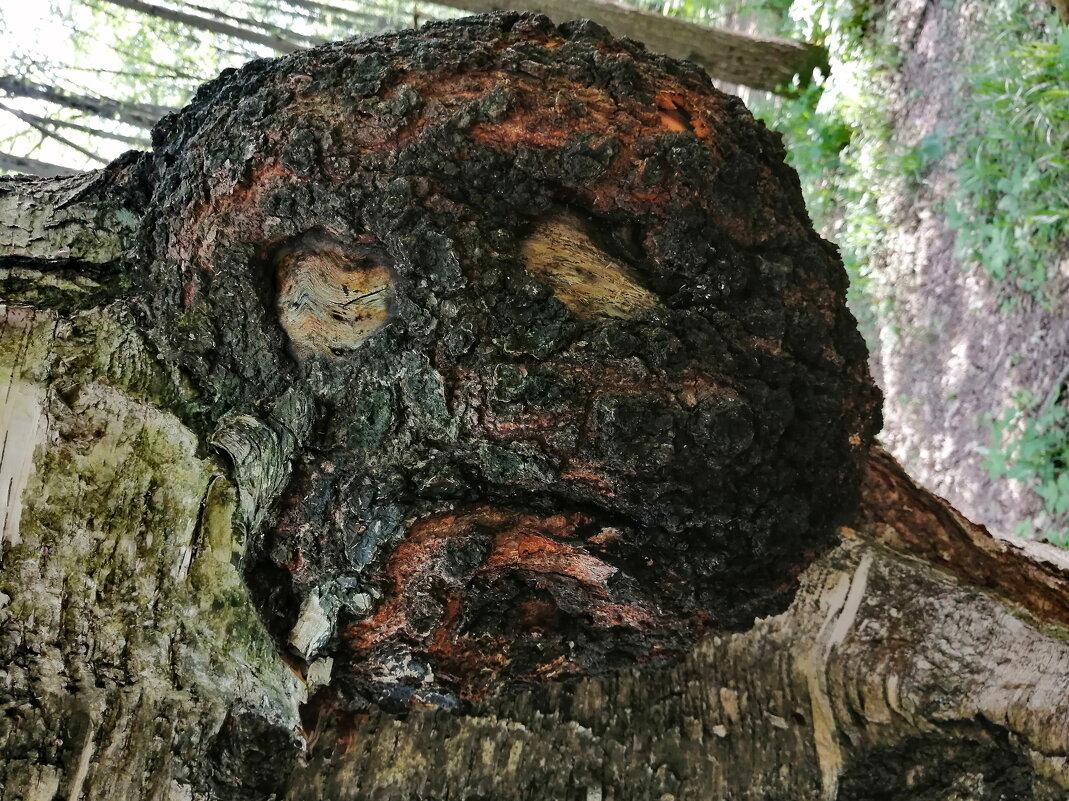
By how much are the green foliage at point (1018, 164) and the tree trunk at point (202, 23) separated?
3.87 meters

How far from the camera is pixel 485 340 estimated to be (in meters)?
1.10

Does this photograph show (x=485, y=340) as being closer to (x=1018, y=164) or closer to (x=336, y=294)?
(x=336, y=294)

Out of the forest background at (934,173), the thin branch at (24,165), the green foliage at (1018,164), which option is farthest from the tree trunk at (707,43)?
the thin branch at (24,165)

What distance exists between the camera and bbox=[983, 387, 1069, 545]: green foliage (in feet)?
11.0

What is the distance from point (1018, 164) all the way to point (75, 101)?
15.4ft

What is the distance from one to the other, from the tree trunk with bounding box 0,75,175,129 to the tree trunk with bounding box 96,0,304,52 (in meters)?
0.57

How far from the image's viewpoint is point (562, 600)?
131 centimetres

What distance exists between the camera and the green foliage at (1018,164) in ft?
10.6

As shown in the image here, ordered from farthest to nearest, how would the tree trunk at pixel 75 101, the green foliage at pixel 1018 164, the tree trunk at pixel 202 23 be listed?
1. the tree trunk at pixel 202 23
2. the tree trunk at pixel 75 101
3. the green foliage at pixel 1018 164

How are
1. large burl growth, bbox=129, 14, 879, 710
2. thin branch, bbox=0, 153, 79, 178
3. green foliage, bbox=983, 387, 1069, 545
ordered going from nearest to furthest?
1. large burl growth, bbox=129, 14, 879, 710
2. green foliage, bbox=983, 387, 1069, 545
3. thin branch, bbox=0, 153, 79, 178

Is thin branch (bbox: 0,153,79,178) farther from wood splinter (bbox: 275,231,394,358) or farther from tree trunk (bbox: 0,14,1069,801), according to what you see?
wood splinter (bbox: 275,231,394,358)

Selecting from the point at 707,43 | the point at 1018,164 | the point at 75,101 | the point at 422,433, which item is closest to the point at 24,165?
the point at 75,101

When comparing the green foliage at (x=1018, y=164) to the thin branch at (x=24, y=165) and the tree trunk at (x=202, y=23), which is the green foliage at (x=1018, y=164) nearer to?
the tree trunk at (x=202, y=23)

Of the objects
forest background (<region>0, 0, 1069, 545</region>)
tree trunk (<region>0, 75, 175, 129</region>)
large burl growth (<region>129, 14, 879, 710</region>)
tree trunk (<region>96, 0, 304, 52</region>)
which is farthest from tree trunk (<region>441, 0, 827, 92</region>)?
large burl growth (<region>129, 14, 879, 710</region>)
